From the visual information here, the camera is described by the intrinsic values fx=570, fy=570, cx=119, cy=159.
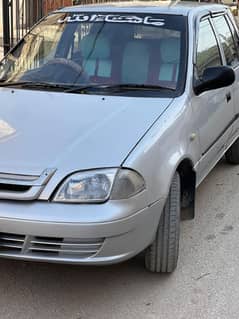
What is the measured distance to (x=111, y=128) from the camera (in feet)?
11.3

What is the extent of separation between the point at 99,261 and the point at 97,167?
51cm

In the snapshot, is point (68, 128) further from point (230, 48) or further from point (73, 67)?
point (230, 48)

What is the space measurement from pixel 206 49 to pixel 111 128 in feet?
5.38

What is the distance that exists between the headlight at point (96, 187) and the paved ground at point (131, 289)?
0.70m

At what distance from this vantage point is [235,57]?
5656 mm

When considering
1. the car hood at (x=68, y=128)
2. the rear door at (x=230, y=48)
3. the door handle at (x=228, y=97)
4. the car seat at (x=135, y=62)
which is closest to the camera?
the car hood at (x=68, y=128)

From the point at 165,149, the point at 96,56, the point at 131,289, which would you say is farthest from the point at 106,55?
the point at 131,289

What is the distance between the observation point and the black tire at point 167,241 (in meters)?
3.45

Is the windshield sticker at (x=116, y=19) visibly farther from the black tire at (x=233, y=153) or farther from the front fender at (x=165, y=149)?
the black tire at (x=233, y=153)

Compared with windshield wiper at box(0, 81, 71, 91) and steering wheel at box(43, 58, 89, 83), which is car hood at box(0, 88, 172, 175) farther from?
steering wheel at box(43, 58, 89, 83)

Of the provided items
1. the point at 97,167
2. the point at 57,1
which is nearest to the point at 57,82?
the point at 97,167

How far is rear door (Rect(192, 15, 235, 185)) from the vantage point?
13.8 feet

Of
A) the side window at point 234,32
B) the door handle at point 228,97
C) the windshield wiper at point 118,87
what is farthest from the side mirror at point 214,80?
the side window at point 234,32

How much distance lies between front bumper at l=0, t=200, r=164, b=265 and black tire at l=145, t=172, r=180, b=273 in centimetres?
34
